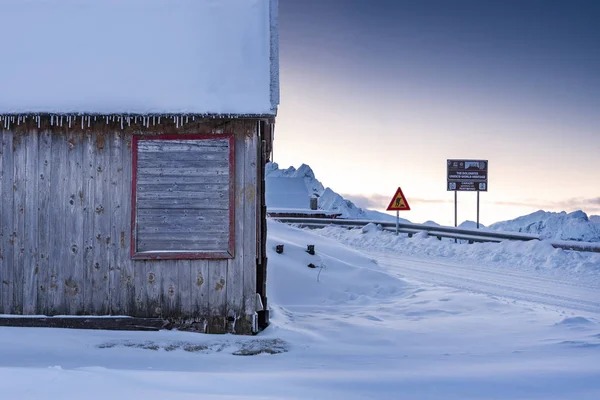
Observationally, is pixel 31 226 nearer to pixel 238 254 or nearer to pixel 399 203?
pixel 238 254

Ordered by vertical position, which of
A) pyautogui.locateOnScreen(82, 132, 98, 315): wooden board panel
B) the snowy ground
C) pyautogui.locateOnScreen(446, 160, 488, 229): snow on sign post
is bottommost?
the snowy ground

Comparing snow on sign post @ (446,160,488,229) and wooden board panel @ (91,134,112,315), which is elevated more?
snow on sign post @ (446,160,488,229)

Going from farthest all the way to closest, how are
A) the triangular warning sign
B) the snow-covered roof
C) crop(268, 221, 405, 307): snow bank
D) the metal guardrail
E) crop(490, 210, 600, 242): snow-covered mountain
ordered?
crop(490, 210, 600, 242): snow-covered mountain → the triangular warning sign → the metal guardrail → crop(268, 221, 405, 307): snow bank → the snow-covered roof

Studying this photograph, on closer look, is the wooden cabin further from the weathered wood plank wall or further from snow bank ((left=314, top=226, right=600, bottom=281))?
snow bank ((left=314, top=226, right=600, bottom=281))

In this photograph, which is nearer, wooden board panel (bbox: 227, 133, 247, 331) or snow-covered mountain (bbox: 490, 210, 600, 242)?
wooden board panel (bbox: 227, 133, 247, 331)

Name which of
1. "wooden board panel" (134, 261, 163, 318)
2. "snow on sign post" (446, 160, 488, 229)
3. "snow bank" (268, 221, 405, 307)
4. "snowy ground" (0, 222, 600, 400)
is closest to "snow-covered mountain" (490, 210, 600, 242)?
"snow on sign post" (446, 160, 488, 229)

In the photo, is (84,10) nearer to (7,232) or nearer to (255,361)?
(7,232)

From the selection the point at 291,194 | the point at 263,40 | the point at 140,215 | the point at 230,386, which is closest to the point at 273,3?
the point at 263,40

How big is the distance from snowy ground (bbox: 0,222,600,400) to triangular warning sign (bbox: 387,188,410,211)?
6.74 meters

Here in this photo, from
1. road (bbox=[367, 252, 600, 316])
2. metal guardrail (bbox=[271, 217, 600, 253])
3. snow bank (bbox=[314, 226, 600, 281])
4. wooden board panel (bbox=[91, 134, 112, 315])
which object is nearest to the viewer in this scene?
wooden board panel (bbox=[91, 134, 112, 315])

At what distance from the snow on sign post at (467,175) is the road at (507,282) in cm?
1262

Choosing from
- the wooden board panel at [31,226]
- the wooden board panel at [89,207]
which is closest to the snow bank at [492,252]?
the wooden board panel at [89,207]

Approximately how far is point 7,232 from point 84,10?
4.18 metres

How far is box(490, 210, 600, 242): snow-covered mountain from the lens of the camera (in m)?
61.1
